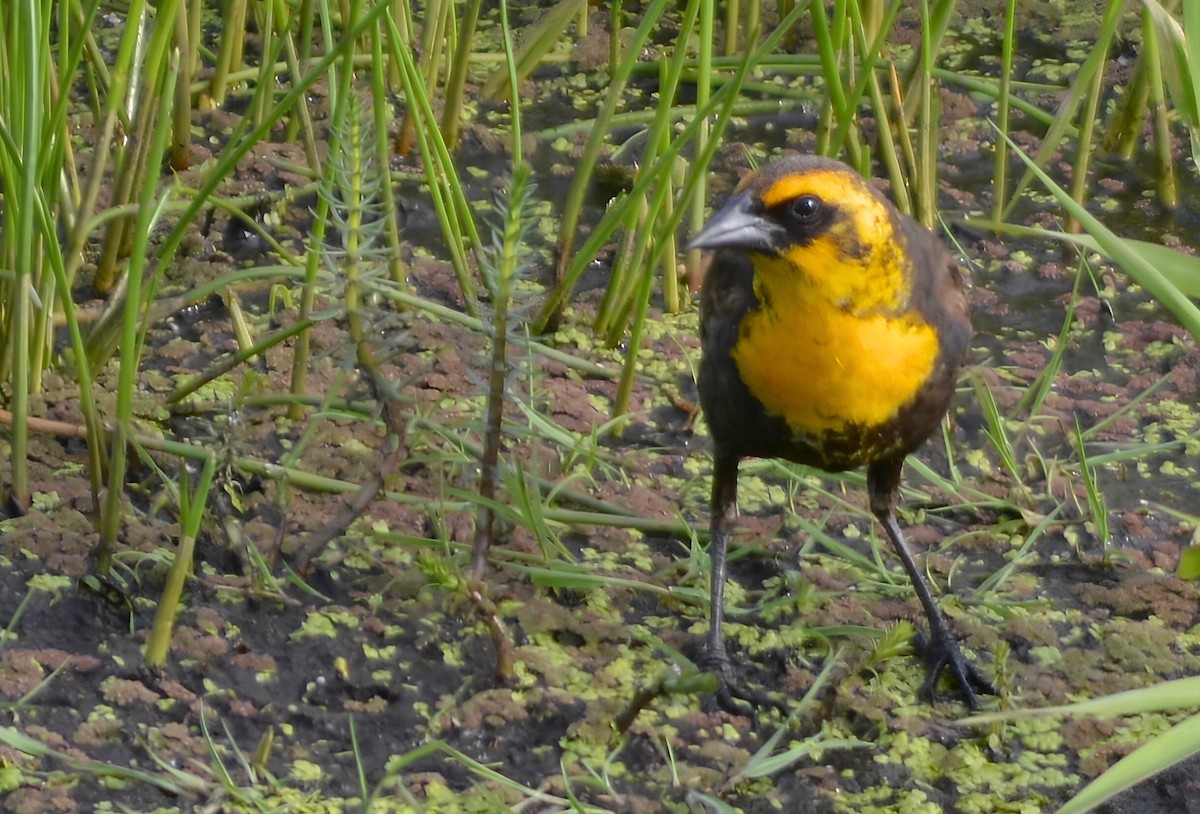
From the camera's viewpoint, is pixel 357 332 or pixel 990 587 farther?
pixel 990 587

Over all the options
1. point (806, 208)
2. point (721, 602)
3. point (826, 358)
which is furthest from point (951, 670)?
point (806, 208)

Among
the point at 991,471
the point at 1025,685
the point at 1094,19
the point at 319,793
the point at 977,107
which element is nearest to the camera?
the point at 319,793

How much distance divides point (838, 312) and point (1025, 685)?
685 millimetres

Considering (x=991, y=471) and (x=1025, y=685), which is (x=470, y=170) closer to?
(x=991, y=471)

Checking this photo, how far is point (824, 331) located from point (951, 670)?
63 centimetres

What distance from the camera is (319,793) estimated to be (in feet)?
6.59

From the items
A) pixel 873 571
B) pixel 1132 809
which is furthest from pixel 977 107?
pixel 1132 809

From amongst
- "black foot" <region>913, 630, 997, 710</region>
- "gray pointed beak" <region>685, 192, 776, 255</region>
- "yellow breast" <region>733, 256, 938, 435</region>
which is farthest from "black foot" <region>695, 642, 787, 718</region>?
"gray pointed beak" <region>685, 192, 776, 255</region>

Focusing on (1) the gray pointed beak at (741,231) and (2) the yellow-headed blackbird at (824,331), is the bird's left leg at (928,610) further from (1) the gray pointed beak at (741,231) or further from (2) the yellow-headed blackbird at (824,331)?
(1) the gray pointed beak at (741,231)

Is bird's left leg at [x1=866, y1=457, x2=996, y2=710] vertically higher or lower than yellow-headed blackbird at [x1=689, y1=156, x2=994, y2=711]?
lower

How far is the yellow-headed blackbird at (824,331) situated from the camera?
83.8 inches

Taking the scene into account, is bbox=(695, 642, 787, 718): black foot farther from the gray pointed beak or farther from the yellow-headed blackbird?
the gray pointed beak

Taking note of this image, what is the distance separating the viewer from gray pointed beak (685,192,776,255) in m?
2.09

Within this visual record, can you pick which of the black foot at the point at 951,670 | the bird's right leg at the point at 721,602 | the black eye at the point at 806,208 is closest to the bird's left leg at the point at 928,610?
the black foot at the point at 951,670
